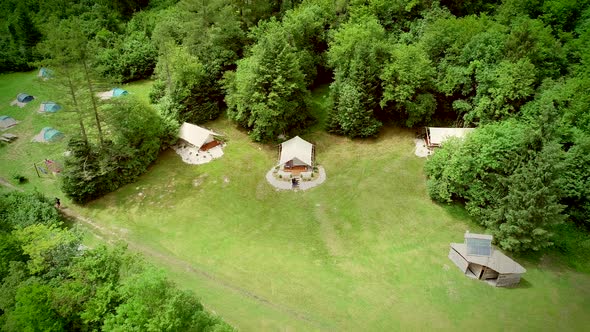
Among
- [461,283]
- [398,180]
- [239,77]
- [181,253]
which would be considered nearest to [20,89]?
[239,77]

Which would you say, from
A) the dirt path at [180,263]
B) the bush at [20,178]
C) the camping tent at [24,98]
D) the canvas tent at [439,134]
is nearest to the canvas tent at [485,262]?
the dirt path at [180,263]

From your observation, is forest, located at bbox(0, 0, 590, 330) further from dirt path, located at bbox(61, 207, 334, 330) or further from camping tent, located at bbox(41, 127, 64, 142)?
camping tent, located at bbox(41, 127, 64, 142)

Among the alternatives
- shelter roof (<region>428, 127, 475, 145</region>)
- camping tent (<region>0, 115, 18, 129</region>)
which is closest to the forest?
shelter roof (<region>428, 127, 475, 145</region>)

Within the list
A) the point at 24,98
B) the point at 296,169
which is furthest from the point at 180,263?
the point at 24,98

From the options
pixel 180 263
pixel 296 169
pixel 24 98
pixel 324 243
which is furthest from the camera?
pixel 24 98

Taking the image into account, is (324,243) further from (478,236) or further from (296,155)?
(478,236)

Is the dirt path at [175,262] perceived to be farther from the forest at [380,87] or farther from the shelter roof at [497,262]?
the shelter roof at [497,262]

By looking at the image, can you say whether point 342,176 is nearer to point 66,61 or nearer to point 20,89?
point 66,61

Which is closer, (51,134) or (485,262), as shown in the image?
(485,262)
